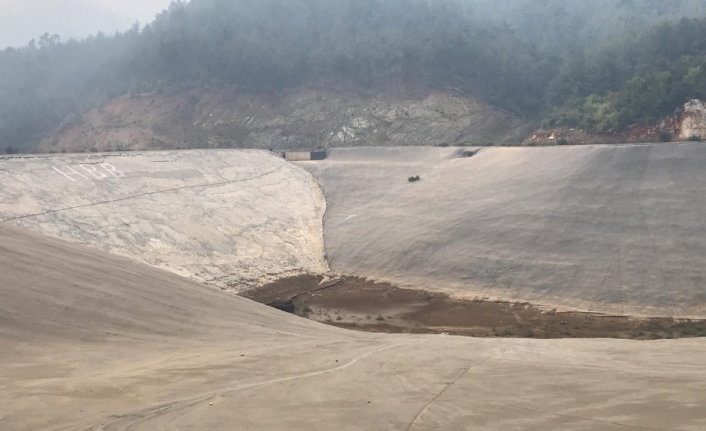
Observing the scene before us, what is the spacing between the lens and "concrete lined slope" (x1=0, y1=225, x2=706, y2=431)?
7.87 meters

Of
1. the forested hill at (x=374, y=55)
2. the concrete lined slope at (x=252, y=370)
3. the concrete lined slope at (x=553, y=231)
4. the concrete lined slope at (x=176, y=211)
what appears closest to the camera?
the concrete lined slope at (x=252, y=370)

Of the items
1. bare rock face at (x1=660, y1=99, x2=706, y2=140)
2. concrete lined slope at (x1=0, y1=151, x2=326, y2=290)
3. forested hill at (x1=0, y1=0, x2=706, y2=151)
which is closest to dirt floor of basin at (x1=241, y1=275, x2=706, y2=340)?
concrete lined slope at (x1=0, y1=151, x2=326, y2=290)

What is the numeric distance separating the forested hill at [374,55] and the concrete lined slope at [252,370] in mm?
37979

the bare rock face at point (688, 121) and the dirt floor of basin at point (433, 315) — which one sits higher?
the bare rock face at point (688, 121)

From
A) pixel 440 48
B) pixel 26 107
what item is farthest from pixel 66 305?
pixel 26 107

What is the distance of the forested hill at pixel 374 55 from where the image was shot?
56438 millimetres

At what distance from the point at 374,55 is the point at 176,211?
41.6 m

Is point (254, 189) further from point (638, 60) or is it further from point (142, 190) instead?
point (638, 60)

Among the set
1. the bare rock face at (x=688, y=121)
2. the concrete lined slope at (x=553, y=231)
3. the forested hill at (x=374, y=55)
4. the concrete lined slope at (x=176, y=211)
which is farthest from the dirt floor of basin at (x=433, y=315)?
the forested hill at (x=374, y=55)

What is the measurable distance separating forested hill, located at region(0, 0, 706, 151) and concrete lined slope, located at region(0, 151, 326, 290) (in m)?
24.8

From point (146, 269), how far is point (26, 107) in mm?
70685

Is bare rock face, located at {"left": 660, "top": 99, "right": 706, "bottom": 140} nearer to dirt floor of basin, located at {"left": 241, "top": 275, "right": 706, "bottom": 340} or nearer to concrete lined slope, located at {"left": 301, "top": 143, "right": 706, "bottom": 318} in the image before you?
concrete lined slope, located at {"left": 301, "top": 143, "right": 706, "bottom": 318}

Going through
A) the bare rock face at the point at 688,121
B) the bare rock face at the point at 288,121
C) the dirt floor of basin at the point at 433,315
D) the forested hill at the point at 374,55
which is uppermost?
the forested hill at the point at 374,55

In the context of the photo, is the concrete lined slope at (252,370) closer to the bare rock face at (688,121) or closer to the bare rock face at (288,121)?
the bare rock face at (688,121)
